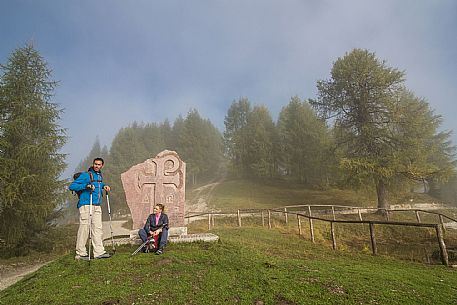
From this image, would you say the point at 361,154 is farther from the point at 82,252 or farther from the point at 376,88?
the point at 82,252

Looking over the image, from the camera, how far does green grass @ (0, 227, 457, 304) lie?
4340mm

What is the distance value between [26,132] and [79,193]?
938cm

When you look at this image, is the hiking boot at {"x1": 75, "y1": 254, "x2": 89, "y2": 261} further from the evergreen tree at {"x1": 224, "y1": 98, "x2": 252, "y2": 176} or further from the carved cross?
the evergreen tree at {"x1": 224, "y1": 98, "x2": 252, "y2": 176}

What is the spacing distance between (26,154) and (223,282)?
11.9 m

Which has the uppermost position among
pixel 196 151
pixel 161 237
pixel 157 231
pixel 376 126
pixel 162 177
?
pixel 196 151

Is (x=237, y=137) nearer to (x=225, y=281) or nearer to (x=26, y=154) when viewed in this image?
(x=26, y=154)

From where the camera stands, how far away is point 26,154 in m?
12.0

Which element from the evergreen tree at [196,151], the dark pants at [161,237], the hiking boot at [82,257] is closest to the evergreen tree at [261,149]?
the evergreen tree at [196,151]

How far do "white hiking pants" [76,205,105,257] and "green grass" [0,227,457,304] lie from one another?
40 centimetres

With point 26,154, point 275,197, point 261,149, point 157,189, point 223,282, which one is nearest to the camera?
point 223,282

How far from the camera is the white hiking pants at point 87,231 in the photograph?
650cm

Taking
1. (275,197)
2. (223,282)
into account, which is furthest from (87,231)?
(275,197)

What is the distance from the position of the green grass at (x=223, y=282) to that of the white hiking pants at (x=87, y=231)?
40 cm

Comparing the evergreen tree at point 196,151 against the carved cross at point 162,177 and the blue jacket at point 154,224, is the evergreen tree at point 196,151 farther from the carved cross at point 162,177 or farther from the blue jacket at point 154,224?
→ the blue jacket at point 154,224
